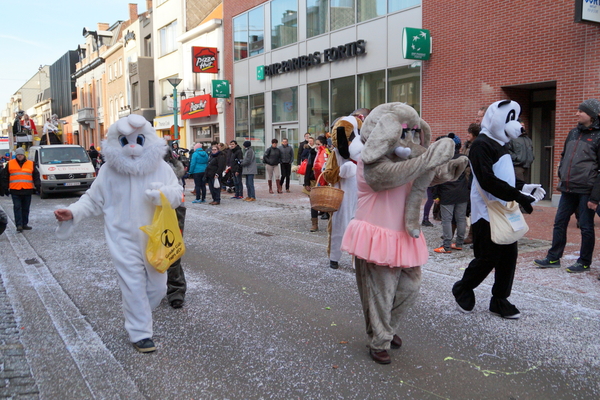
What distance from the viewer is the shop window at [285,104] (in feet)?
68.6

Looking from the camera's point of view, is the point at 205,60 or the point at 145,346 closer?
the point at 145,346

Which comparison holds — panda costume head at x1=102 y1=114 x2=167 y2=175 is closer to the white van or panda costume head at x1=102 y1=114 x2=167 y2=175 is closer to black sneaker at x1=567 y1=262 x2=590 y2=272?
black sneaker at x1=567 y1=262 x2=590 y2=272

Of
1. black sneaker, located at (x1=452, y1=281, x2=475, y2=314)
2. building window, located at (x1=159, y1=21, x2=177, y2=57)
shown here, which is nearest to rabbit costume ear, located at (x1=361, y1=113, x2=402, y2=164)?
black sneaker, located at (x1=452, y1=281, x2=475, y2=314)

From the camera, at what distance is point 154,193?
392 centimetres

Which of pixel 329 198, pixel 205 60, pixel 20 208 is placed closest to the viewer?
pixel 329 198

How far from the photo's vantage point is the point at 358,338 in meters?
4.32

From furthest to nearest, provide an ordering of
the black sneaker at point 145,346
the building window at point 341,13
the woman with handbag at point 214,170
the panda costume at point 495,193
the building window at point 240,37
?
the building window at point 240,37 → the building window at point 341,13 → the woman with handbag at point 214,170 → the panda costume at point 495,193 → the black sneaker at point 145,346

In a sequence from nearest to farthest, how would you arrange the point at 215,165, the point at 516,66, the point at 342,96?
the point at 516,66
the point at 215,165
the point at 342,96

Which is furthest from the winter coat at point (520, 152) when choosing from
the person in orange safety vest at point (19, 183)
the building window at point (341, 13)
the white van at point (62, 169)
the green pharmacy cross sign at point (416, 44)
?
the white van at point (62, 169)

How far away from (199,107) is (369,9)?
12797 mm

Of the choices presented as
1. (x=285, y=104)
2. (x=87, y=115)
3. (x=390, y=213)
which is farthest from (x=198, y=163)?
(x=87, y=115)

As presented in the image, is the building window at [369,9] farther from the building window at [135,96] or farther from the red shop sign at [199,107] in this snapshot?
the building window at [135,96]

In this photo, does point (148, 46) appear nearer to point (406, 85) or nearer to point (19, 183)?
point (406, 85)

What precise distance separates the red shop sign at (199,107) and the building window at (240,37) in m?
2.74
